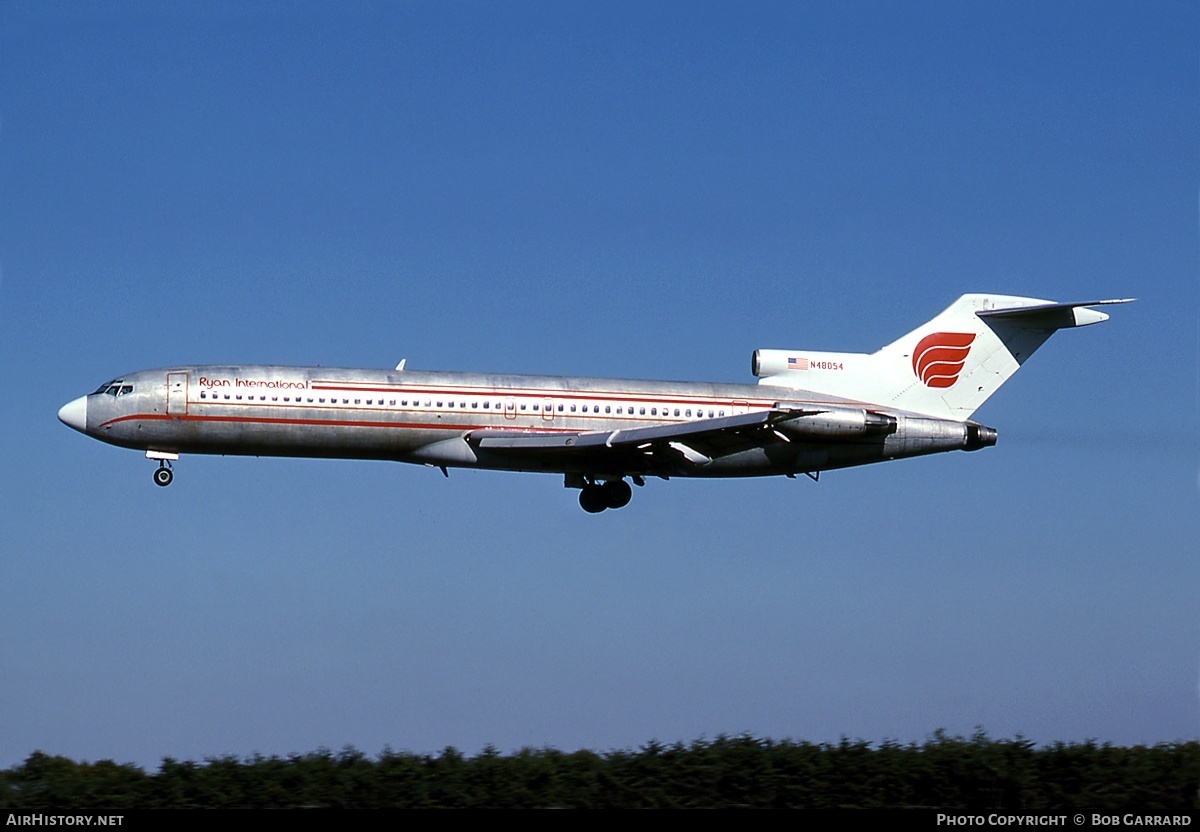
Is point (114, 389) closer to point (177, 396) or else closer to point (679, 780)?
point (177, 396)

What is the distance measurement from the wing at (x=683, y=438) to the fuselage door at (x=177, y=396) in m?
8.05

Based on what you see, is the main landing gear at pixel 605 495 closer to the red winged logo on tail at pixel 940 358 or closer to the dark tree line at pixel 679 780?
the red winged logo on tail at pixel 940 358

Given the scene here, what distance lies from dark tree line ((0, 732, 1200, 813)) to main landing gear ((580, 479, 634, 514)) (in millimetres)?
14630

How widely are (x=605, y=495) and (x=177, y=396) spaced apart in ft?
42.7

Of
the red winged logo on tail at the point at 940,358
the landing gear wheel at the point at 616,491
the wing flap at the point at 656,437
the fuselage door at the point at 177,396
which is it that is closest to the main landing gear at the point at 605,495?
the landing gear wheel at the point at 616,491

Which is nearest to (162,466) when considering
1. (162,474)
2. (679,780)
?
(162,474)

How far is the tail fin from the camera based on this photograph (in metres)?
47.9

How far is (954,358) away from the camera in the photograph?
48.9 metres

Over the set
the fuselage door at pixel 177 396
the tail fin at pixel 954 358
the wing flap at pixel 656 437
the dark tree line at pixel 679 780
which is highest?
the tail fin at pixel 954 358

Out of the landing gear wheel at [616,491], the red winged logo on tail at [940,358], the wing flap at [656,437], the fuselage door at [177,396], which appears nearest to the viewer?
the wing flap at [656,437]

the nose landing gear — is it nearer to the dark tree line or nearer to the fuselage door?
the fuselage door

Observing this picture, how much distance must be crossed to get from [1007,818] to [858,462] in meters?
19.1

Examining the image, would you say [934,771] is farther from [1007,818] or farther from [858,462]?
[858,462]

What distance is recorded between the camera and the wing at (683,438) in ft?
140
